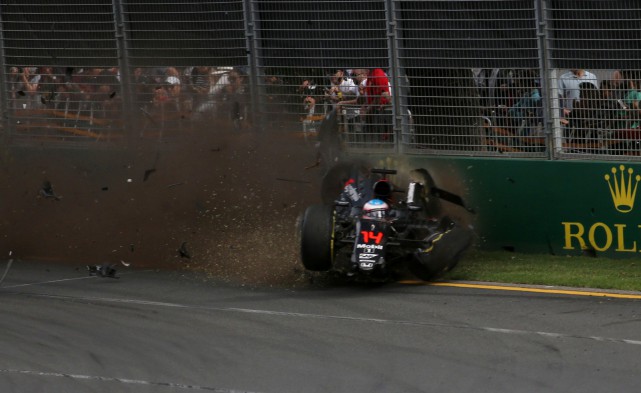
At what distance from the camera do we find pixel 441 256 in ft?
37.9

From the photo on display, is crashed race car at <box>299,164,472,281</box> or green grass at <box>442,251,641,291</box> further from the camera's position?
green grass at <box>442,251,641,291</box>

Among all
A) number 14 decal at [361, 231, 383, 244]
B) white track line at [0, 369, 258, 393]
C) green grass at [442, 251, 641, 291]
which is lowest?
white track line at [0, 369, 258, 393]

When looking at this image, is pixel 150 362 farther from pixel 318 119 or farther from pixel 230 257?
pixel 318 119

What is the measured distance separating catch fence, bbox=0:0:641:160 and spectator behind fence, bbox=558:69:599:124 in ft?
0.04

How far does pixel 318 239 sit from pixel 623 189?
3.38 meters

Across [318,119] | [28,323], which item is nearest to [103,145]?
[318,119]

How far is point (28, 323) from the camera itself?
10.5 m

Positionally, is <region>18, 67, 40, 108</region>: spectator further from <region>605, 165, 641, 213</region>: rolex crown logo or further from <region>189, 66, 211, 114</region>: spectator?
<region>605, 165, 641, 213</region>: rolex crown logo

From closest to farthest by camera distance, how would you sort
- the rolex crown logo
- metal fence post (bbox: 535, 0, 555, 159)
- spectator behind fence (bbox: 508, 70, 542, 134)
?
the rolex crown logo < metal fence post (bbox: 535, 0, 555, 159) < spectator behind fence (bbox: 508, 70, 542, 134)

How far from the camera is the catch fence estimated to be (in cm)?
1266

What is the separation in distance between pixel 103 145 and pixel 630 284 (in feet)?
23.3

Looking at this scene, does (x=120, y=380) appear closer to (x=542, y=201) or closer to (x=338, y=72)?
(x=542, y=201)

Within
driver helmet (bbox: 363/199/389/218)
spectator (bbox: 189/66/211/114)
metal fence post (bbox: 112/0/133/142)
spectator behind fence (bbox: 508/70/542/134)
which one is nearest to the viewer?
driver helmet (bbox: 363/199/389/218)

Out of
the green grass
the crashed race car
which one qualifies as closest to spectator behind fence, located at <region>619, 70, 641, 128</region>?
the green grass
